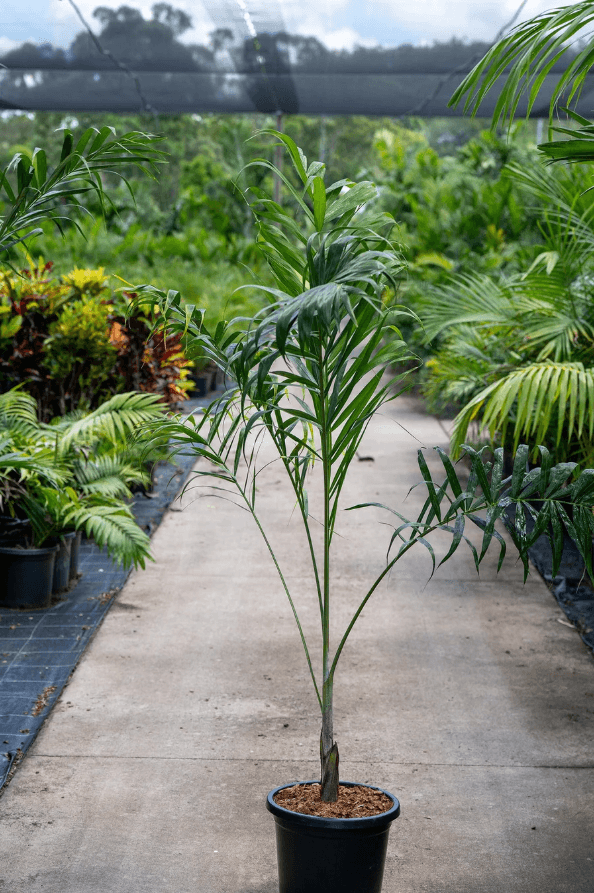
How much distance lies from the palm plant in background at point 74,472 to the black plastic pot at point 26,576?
0.28 feet

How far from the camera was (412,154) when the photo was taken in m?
14.8

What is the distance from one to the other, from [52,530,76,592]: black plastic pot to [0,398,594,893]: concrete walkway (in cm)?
32

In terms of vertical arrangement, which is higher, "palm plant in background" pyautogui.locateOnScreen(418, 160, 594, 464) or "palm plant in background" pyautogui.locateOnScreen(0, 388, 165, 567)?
"palm plant in background" pyautogui.locateOnScreen(418, 160, 594, 464)

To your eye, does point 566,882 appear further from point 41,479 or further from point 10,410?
point 10,410

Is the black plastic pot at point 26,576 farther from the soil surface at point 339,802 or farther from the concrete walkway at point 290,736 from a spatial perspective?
the soil surface at point 339,802

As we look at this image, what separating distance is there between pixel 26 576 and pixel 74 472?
630 millimetres

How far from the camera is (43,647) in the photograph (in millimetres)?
4004

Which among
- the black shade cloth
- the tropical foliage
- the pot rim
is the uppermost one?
the black shade cloth

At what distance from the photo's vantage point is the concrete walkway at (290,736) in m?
2.58

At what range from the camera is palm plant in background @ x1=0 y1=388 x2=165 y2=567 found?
13.6 feet

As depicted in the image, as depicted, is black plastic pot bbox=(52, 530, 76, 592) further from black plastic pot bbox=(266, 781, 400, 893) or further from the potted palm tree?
black plastic pot bbox=(266, 781, 400, 893)

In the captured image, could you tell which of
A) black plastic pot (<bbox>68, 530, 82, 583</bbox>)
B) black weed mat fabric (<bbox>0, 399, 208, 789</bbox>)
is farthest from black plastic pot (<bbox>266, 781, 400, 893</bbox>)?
black plastic pot (<bbox>68, 530, 82, 583</bbox>)

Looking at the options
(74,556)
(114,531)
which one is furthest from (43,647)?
(74,556)

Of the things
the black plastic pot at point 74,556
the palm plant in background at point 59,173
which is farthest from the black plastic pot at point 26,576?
the palm plant in background at point 59,173
